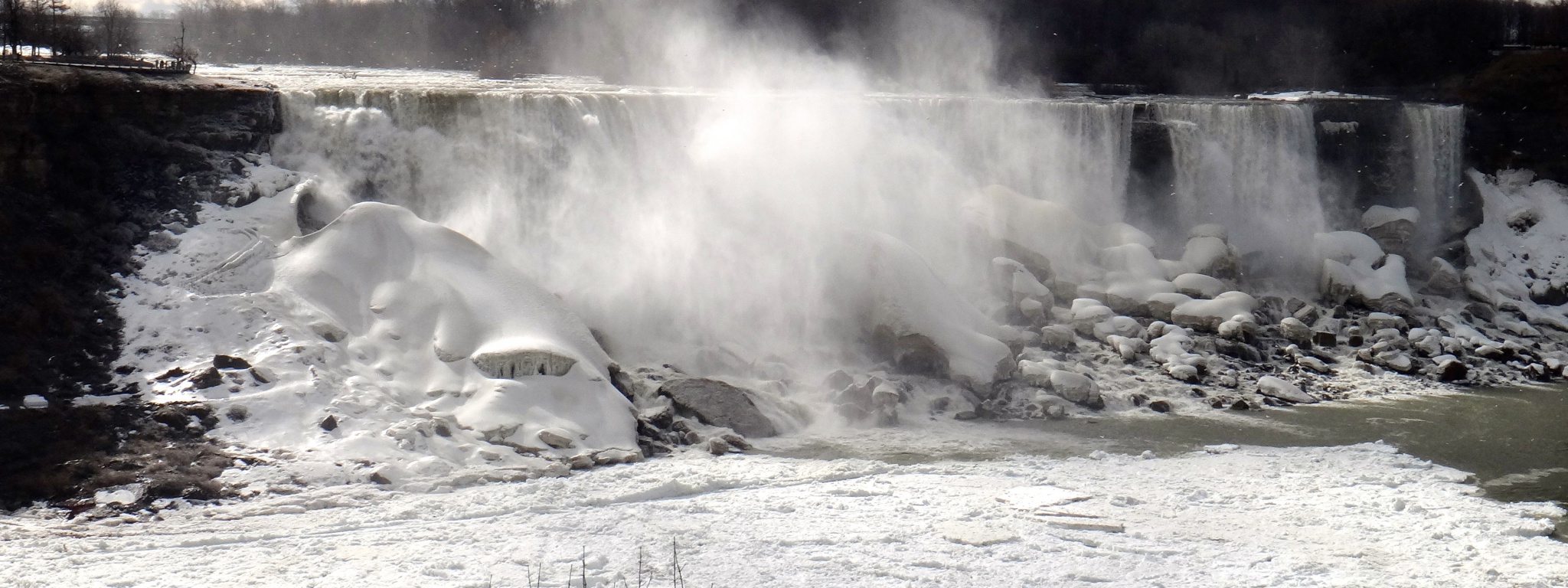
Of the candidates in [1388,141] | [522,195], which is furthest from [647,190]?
[1388,141]

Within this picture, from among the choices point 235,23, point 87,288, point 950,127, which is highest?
point 235,23

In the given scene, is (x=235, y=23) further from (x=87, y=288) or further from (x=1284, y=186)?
(x=1284, y=186)

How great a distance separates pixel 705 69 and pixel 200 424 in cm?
1575

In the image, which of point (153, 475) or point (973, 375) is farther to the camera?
point (973, 375)

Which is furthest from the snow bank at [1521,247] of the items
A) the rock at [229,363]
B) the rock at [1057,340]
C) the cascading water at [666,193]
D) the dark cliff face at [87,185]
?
the dark cliff face at [87,185]

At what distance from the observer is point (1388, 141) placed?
21.5 metres

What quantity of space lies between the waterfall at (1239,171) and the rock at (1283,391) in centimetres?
684

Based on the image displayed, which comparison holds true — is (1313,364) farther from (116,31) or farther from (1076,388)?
(116,31)

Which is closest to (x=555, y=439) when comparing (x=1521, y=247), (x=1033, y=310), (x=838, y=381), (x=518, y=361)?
(x=518, y=361)

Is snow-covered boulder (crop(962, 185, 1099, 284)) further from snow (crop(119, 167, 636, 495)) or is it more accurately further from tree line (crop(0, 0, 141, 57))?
tree line (crop(0, 0, 141, 57))

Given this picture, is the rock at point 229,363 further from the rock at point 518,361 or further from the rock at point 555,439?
the rock at point 555,439

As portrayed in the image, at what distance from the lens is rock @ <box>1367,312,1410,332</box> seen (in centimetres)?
1662

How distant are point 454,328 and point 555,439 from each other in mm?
1929

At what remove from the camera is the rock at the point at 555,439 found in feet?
34.9
